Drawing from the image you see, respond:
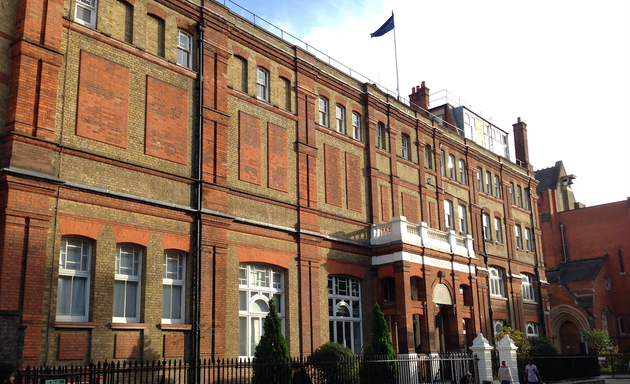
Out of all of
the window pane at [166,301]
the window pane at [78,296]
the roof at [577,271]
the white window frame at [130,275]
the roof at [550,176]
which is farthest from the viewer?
the roof at [550,176]

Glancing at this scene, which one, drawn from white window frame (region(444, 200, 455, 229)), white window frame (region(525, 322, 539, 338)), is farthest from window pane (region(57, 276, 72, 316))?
white window frame (region(525, 322, 539, 338))

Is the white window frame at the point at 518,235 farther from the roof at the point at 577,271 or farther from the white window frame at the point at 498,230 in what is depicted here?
the roof at the point at 577,271

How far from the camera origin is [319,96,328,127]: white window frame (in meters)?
29.5

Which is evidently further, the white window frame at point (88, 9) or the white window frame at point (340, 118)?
the white window frame at point (340, 118)

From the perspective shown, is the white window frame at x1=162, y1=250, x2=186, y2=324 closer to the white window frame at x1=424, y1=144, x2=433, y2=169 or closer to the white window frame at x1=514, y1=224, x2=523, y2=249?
the white window frame at x1=424, y1=144, x2=433, y2=169

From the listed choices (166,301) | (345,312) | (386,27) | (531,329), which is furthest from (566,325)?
(166,301)

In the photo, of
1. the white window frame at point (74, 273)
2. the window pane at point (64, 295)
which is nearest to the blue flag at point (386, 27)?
the white window frame at point (74, 273)

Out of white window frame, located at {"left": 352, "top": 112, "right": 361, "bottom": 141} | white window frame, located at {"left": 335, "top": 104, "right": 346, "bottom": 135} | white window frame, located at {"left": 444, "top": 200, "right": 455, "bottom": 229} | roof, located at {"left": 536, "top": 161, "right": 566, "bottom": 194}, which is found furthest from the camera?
roof, located at {"left": 536, "top": 161, "right": 566, "bottom": 194}

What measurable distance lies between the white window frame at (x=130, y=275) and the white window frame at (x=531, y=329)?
3156 cm

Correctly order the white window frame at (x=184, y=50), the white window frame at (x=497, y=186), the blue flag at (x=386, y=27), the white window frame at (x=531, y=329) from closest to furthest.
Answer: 1. the white window frame at (x=184, y=50)
2. the blue flag at (x=386, y=27)
3. the white window frame at (x=531, y=329)
4. the white window frame at (x=497, y=186)

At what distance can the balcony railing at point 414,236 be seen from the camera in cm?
2914

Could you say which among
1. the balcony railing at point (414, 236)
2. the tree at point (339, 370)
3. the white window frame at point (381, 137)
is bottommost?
the tree at point (339, 370)

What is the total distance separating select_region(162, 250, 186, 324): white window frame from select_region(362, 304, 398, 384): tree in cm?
651

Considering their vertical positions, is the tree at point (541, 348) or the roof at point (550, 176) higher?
the roof at point (550, 176)
